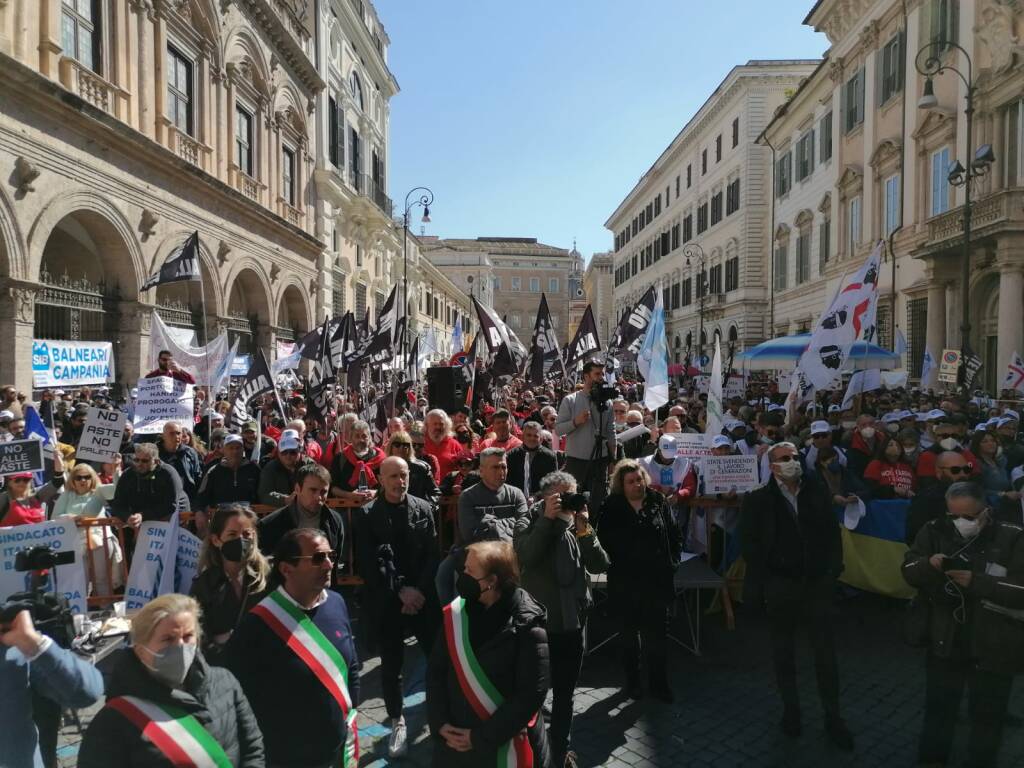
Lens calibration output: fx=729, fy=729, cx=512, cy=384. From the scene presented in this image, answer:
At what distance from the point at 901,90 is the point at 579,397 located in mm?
24332

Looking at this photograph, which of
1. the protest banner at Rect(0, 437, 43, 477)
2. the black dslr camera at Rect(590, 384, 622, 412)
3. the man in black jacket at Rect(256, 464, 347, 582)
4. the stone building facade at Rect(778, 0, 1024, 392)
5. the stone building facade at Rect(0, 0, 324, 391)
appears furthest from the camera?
the stone building facade at Rect(778, 0, 1024, 392)

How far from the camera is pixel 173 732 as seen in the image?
239cm

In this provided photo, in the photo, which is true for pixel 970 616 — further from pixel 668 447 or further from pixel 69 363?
pixel 69 363

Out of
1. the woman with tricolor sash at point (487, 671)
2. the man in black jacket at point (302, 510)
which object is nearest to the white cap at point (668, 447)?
the man in black jacket at point (302, 510)

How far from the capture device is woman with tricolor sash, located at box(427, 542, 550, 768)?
292 cm

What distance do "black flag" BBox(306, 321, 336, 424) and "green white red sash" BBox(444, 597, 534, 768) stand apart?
8.22 m

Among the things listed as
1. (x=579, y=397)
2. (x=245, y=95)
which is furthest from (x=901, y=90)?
(x=579, y=397)

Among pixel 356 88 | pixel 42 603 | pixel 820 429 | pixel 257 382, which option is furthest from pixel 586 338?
pixel 356 88

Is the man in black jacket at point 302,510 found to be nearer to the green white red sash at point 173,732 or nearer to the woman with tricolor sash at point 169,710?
the woman with tricolor sash at point 169,710

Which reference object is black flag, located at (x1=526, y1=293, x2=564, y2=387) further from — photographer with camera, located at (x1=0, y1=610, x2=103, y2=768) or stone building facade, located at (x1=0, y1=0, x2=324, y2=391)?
photographer with camera, located at (x1=0, y1=610, x2=103, y2=768)

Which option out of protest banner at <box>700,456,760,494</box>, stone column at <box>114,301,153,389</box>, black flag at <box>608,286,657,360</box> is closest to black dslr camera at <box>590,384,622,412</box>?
protest banner at <box>700,456,760,494</box>

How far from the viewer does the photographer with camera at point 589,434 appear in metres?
7.13

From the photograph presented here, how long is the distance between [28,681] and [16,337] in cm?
1183

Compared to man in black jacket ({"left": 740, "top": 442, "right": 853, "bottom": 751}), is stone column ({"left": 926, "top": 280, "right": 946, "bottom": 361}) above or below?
above
